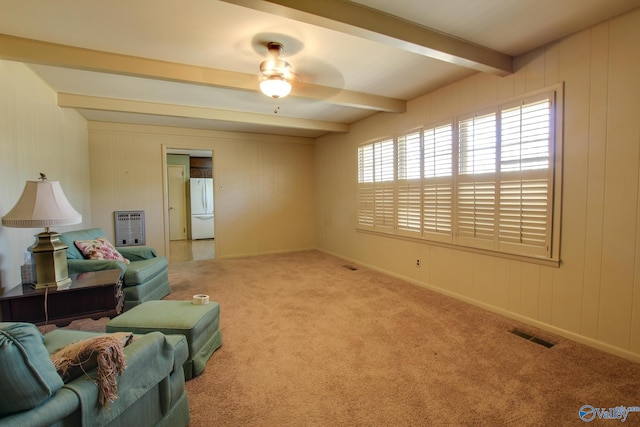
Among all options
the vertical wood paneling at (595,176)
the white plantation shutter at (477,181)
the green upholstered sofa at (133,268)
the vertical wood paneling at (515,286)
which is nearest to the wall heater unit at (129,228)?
the green upholstered sofa at (133,268)

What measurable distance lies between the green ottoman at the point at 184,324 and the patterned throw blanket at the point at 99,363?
2.79ft

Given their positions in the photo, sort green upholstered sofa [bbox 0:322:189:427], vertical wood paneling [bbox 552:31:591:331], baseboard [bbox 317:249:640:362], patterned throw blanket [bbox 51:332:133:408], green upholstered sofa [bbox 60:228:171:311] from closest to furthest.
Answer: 1. green upholstered sofa [bbox 0:322:189:427]
2. patterned throw blanket [bbox 51:332:133:408]
3. baseboard [bbox 317:249:640:362]
4. vertical wood paneling [bbox 552:31:591:331]
5. green upholstered sofa [bbox 60:228:171:311]

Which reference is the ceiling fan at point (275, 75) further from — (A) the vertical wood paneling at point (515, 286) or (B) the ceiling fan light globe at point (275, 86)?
(A) the vertical wood paneling at point (515, 286)

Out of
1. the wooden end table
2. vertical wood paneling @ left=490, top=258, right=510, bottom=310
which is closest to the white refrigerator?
the wooden end table

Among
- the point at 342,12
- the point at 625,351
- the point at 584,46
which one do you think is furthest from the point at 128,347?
the point at 584,46

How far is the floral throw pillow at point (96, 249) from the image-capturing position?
3.22m

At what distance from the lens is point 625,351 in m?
2.26

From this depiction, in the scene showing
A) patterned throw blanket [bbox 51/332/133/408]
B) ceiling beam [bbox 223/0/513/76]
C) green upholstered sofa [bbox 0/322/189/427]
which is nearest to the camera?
green upholstered sofa [bbox 0/322/189/427]

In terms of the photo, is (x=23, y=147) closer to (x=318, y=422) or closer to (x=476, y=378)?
(x=318, y=422)

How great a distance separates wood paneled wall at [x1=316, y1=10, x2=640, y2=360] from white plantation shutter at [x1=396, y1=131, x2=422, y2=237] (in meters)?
0.87

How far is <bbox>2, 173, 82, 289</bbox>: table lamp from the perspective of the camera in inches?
85.6

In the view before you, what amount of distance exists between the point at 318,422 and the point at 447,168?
9.61ft

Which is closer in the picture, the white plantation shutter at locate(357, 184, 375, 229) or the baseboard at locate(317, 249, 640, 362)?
the baseboard at locate(317, 249, 640, 362)

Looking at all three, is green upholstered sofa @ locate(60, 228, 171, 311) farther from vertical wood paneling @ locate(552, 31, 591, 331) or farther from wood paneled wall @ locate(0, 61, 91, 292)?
vertical wood paneling @ locate(552, 31, 591, 331)
